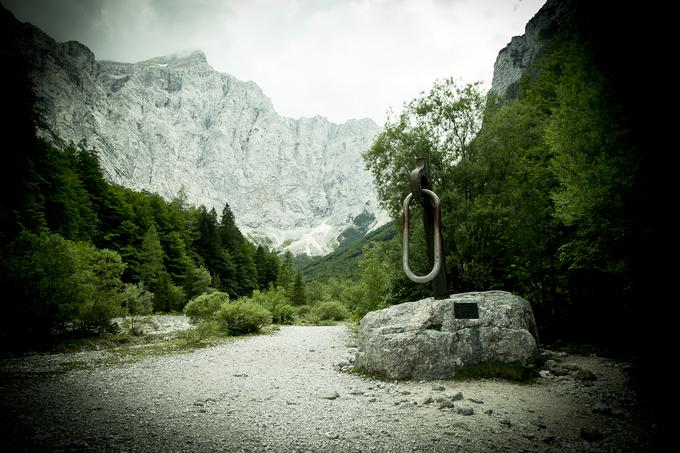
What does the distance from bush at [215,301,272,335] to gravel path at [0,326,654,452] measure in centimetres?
1067

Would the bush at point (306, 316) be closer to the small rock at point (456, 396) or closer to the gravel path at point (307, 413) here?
the gravel path at point (307, 413)

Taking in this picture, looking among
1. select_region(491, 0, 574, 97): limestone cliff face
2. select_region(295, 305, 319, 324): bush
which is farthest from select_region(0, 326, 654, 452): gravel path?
select_region(491, 0, 574, 97): limestone cliff face

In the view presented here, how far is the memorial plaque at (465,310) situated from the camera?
27.4 ft

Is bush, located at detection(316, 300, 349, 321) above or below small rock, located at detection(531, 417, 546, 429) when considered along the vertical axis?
below

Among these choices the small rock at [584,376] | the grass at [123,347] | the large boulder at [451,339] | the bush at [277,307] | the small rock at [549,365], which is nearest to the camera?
the small rock at [584,376]

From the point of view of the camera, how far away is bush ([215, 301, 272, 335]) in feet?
64.7

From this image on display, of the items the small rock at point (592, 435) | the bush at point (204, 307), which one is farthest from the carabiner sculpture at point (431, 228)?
the bush at point (204, 307)

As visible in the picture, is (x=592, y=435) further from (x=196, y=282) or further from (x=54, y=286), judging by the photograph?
(x=196, y=282)

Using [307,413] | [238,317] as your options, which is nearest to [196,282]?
[238,317]

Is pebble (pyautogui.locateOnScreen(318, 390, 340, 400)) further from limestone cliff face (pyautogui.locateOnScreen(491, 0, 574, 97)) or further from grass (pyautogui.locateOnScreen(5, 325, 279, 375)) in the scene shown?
limestone cliff face (pyautogui.locateOnScreen(491, 0, 574, 97))

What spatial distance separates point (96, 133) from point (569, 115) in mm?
186949

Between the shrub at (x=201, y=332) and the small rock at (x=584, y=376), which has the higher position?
the small rock at (x=584, y=376)

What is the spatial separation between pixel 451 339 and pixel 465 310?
2.79 ft

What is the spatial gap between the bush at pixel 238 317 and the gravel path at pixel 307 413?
35.0 ft
